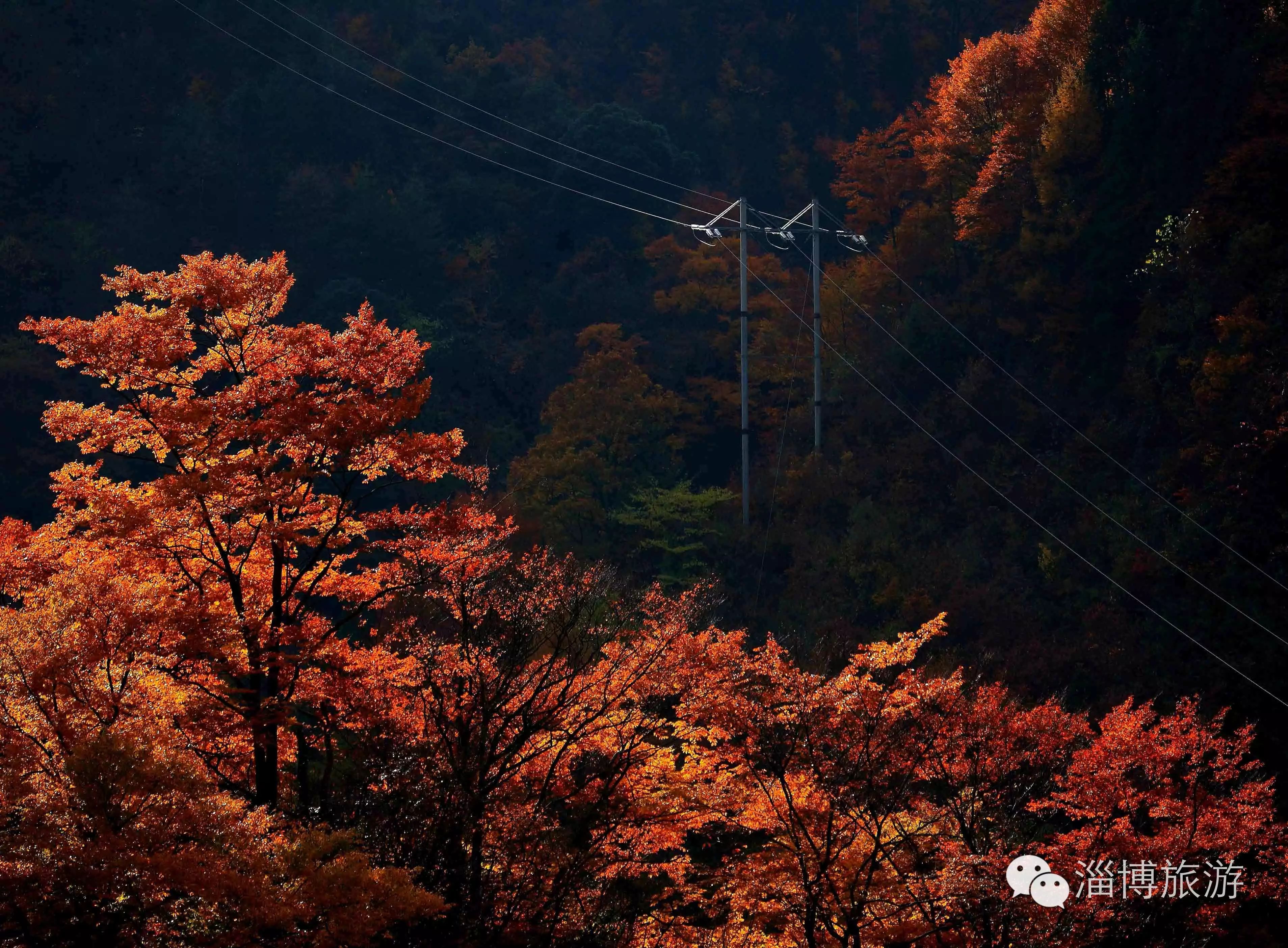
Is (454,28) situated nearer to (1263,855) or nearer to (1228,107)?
(1228,107)

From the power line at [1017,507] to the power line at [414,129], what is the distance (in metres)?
5.40

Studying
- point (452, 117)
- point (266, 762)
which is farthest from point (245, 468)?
point (452, 117)

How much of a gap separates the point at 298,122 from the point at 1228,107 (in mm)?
33893

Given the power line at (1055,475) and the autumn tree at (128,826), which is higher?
the power line at (1055,475)

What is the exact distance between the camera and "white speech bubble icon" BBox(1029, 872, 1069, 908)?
15227 mm

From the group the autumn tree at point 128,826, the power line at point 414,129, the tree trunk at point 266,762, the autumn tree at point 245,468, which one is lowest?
the autumn tree at point 128,826

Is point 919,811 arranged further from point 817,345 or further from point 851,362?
point 851,362

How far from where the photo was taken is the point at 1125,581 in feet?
90.6

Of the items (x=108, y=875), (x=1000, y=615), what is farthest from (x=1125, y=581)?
(x=108, y=875)

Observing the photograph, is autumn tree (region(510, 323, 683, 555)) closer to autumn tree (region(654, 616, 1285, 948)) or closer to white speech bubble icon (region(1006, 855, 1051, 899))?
autumn tree (region(654, 616, 1285, 948))

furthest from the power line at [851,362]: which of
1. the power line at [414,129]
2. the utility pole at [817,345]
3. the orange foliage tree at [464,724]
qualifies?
the orange foliage tree at [464,724]

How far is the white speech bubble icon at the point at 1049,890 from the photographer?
1523cm

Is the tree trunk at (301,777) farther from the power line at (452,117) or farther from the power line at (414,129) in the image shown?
the power line at (452,117)

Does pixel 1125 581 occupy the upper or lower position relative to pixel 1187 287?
lower
